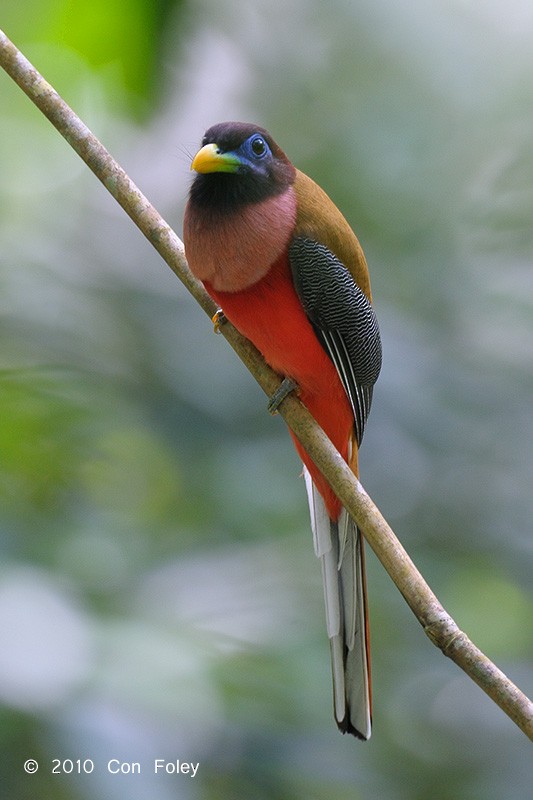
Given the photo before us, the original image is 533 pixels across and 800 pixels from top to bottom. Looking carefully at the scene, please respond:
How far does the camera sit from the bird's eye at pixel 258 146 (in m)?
2.25

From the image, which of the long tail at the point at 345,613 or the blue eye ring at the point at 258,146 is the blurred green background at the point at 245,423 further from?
the blue eye ring at the point at 258,146

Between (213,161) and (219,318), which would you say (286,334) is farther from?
(213,161)

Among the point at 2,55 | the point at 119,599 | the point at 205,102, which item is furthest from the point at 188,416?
the point at 205,102

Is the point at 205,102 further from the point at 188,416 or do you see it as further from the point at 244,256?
the point at 244,256

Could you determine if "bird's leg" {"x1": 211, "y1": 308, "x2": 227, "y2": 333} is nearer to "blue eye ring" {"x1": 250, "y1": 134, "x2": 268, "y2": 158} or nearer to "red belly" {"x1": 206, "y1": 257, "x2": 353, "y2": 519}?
"red belly" {"x1": 206, "y1": 257, "x2": 353, "y2": 519}

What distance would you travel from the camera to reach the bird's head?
2.21 metres

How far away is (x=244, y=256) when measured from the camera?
2203mm

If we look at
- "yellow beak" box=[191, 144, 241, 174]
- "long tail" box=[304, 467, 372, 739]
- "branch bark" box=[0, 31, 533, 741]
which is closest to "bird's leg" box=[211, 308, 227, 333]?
"branch bark" box=[0, 31, 533, 741]

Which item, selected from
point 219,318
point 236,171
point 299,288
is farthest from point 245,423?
point 236,171

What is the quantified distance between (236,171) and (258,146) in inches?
→ 3.4

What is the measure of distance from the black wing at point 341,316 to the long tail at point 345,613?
262 millimetres

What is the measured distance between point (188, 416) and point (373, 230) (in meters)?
0.80

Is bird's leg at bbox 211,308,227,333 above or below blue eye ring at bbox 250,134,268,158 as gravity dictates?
below

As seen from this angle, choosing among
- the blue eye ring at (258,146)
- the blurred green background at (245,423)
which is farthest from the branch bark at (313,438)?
the blurred green background at (245,423)
